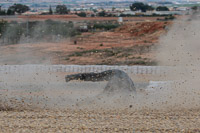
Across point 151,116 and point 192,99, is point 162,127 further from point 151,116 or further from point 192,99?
point 192,99

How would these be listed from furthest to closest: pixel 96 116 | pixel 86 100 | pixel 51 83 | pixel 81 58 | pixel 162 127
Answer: pixel 81 58
pixel 51 83
pixel 86 100
pixel 96 116
pixel 162 127

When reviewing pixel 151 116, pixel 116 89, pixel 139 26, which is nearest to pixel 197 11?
pixel 116 89

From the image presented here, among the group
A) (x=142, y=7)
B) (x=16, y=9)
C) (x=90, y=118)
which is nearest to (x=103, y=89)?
(x=90, y=118)

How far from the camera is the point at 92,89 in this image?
638 inches

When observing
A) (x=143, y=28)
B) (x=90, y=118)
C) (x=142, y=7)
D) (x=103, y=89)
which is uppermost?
(x=90, y=118)

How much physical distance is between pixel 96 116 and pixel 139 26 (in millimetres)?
44314

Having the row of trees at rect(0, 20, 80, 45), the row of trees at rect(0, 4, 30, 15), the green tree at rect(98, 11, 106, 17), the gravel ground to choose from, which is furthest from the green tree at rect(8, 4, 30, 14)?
the green tree at rect(98, 11, 106, 17)

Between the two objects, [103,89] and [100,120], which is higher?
[100,120]

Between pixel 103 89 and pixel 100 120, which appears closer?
pixel 100 120

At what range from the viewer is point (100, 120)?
33.1 feet

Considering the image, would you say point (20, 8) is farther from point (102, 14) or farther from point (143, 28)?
point (102, 14)

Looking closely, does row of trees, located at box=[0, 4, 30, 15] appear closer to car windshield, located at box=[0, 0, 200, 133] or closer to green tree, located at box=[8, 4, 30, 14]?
green tree, located at box=[8, 4, 30, 14]

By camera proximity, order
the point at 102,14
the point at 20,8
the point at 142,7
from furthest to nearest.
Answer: the point at 102,14 < the point at 142,7 < the point at 20,8

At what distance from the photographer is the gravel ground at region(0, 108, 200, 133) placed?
934cm
